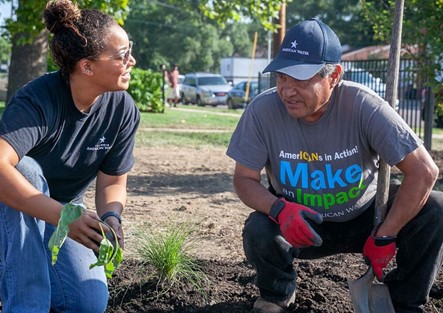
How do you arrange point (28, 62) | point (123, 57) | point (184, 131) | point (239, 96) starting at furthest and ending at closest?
point (239, 96)
point (184, 131)
point (28, 62)
point (123, 57)

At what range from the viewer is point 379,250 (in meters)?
3.43

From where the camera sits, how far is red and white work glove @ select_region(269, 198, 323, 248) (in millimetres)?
3250

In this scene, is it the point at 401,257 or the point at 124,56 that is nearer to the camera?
the point at 124,56

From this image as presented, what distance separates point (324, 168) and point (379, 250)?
46 centimetres

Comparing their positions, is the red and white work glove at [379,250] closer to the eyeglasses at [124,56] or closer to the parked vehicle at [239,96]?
the eyeglasses at [124,56]

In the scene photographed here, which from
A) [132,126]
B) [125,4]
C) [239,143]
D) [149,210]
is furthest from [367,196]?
[125,4]

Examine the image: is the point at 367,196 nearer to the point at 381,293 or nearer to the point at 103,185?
the point at 381,293

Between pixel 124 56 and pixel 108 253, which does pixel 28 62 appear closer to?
pixel 124 56

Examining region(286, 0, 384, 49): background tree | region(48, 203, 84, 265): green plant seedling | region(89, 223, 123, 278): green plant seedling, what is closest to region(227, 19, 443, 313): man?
region(89, 223, 123, 278): green plant seedling

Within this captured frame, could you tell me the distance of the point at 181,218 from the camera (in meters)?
5.98

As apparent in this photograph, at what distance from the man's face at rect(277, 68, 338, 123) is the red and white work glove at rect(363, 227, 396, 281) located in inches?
25.7

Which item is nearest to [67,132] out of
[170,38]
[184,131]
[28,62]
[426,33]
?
[426,33]

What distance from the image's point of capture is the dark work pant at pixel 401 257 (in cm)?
351

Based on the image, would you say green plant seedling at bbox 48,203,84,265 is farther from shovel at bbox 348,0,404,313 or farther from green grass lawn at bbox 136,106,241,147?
green grass lawn at bbox 136,106,241,147
